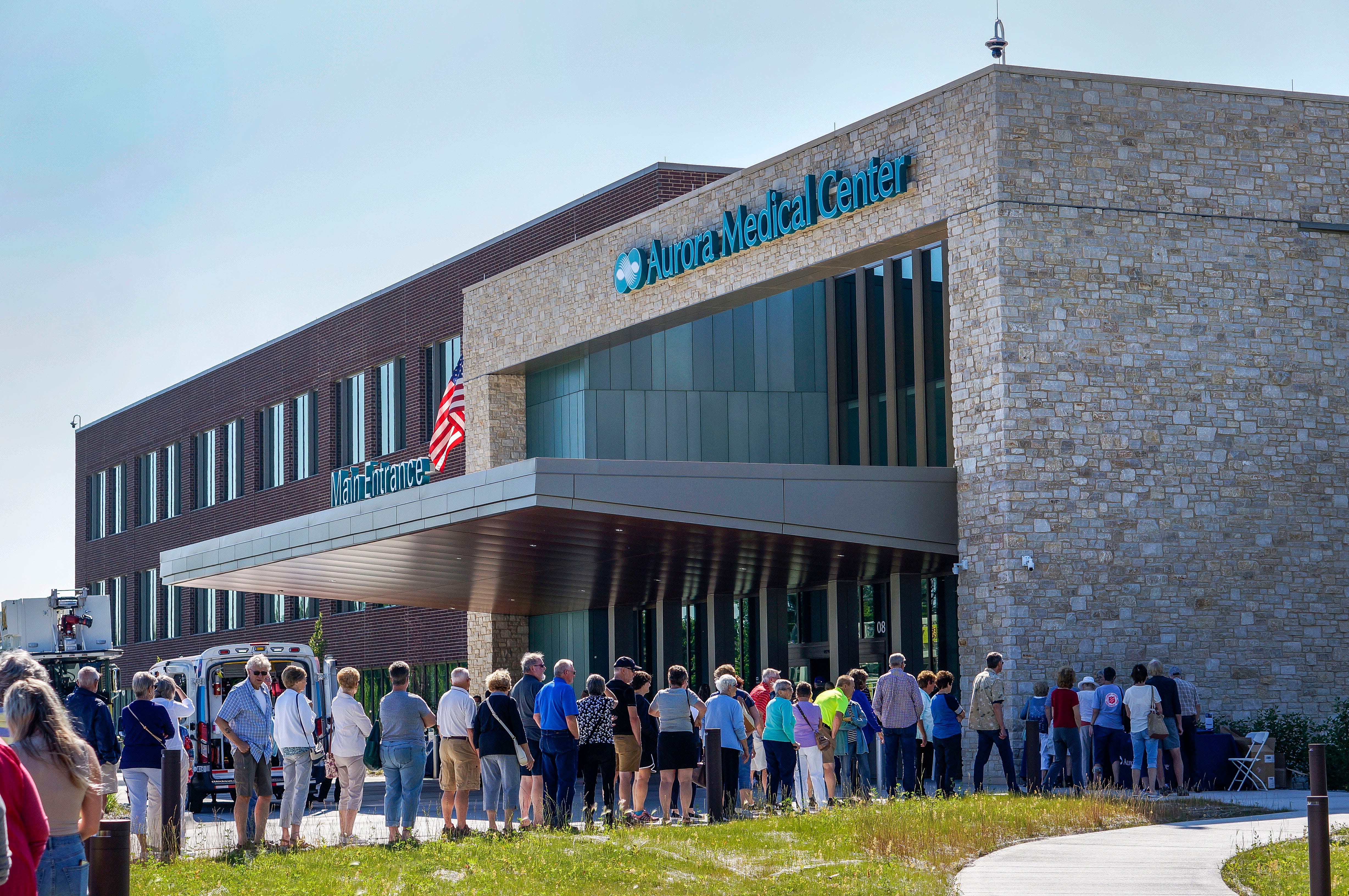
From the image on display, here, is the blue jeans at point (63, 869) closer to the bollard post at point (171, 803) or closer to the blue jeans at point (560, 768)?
the bollard post at point (171, 803)

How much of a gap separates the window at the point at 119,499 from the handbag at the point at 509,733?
45069 millimetres

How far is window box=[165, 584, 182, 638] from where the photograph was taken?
2072 inches

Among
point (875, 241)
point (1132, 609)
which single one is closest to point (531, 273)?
point (875, 241)

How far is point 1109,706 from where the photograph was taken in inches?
720

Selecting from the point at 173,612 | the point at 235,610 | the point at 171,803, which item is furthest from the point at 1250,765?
the point at 173,612

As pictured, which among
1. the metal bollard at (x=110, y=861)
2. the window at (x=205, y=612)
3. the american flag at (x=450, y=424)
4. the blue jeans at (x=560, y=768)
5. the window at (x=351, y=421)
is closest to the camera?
the metal bollard at (x=110, y=861)

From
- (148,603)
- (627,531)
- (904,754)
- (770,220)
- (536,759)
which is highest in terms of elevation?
(770,220)

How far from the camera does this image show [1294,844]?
12.6m

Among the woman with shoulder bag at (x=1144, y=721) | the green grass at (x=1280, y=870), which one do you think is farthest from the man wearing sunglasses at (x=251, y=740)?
the woman with shoulder bag at (x=1144, y=721)

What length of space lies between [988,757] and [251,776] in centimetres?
822

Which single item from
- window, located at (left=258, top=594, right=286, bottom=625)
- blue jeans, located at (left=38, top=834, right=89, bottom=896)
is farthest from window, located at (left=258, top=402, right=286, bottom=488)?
blue jeans, located at (left=38, top=834, right=89, bottom=896)

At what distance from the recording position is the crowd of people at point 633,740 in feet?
48.2

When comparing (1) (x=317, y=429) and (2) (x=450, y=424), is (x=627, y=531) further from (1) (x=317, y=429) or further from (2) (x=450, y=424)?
(1) (x=317, y=429)

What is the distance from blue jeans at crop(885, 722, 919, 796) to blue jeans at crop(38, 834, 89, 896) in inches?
465
